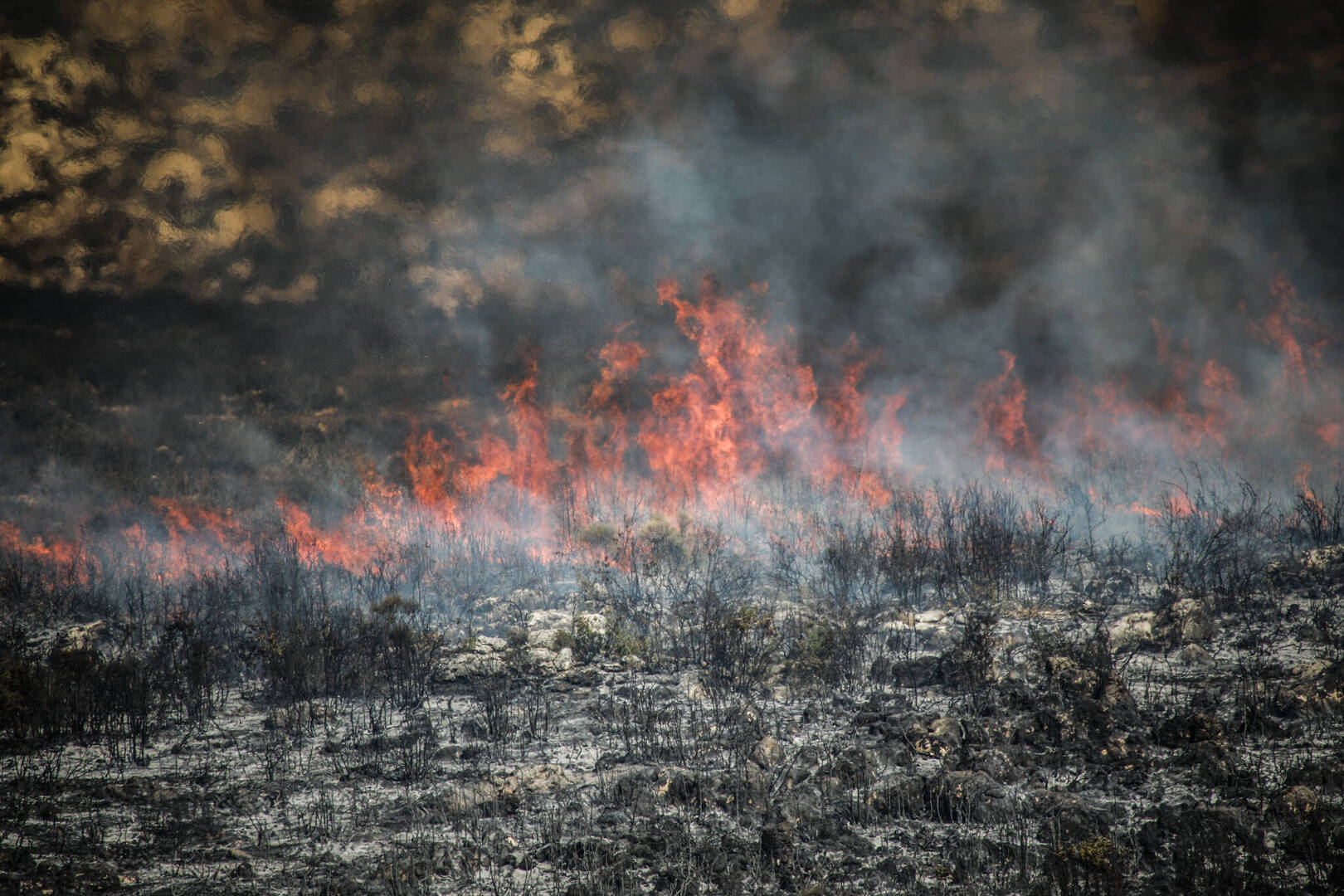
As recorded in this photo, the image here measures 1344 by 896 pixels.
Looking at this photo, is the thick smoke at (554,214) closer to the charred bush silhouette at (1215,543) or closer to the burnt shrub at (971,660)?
the charred bush silhouette at (1215,543)

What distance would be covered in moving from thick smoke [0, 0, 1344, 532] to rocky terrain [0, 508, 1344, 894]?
805 centimetres

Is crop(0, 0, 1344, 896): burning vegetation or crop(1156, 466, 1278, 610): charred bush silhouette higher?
crop(0, 0, 1344, 896): burning vegetation

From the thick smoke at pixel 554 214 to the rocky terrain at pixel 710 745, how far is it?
8054 mm

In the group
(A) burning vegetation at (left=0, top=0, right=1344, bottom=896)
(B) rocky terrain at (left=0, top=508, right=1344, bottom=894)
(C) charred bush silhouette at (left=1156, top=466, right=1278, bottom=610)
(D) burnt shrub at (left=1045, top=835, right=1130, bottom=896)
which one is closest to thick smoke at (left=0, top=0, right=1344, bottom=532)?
(A) burning vegetation at (left=0, top=0, right=1344, bottom=896)

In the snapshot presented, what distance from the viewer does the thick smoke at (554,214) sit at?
57.9 ft

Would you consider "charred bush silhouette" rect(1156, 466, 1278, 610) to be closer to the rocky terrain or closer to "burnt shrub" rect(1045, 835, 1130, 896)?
the rocky terrain

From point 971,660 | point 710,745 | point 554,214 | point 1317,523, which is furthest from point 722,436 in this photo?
point 710,745

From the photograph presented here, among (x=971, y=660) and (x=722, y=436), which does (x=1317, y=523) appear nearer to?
(x=971, y=660)

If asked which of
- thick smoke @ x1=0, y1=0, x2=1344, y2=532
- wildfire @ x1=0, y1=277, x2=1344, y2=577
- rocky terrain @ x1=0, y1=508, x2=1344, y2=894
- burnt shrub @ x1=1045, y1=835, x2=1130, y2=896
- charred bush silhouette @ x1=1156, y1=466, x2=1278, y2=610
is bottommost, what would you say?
burnt shrub @ x1=1045, y1=835, x2=1130, y2=896

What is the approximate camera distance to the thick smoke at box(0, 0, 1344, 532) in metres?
17.6

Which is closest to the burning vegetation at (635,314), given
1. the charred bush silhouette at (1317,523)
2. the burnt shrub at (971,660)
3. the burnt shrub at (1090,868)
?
the charred bush silhouette at (1317,523)

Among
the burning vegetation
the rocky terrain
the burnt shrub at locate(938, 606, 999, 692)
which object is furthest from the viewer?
the burning vegetation

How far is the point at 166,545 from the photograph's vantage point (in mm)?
A: 16391

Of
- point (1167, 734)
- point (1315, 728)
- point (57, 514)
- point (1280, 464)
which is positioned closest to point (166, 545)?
point (57, 514)
